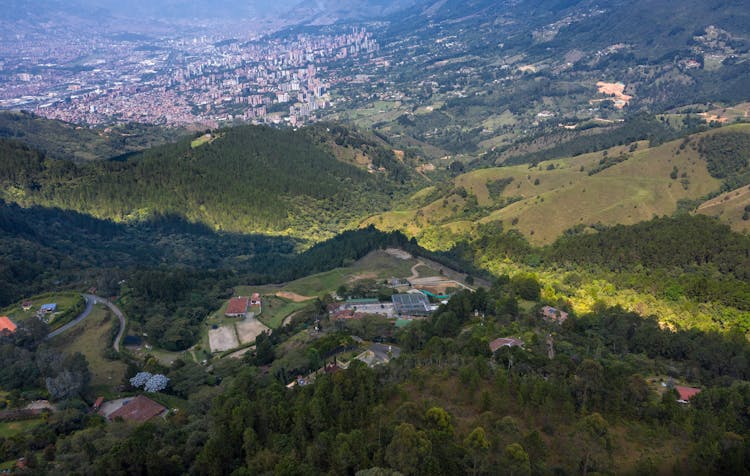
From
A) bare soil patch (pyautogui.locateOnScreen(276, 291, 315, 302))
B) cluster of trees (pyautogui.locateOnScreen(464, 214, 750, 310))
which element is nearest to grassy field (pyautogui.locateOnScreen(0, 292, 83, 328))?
bare soil patch (pyautogui.locateOnScreen(276, 291, 315, 302))

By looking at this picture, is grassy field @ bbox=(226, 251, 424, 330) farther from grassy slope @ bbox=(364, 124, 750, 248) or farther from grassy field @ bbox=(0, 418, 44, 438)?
grassy field @ bbox=(0, 418, 44, 438)

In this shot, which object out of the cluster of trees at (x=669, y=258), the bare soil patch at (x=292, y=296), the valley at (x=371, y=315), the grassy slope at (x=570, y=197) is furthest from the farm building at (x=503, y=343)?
the grassy slope at (x=570, y=197)

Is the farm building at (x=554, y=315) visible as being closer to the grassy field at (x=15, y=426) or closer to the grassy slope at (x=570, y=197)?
the grassy slope at (x=570, y=197)

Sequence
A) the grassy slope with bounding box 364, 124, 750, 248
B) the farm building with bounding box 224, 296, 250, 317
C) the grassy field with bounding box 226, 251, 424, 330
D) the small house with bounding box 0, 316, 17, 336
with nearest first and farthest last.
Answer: the small house with bounding box 0, 316, 17, 336, the farm building with bounding box 224, 296, 250, 317, the grassy field with bounding box 226, 251, 424, 330, the grassy slope with bounding box 364, 124, 750, 248

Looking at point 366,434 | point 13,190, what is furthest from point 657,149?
point 13,190

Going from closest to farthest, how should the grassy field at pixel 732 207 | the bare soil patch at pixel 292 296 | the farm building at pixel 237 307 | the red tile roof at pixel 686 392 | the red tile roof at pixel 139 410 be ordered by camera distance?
the red tile roof at pixel 686 392, the red tile roof at pixel 139 410, the farm building at pixel 237 307, the bare soil patch at pixel 292 296, the grassy field at pixel 732 207

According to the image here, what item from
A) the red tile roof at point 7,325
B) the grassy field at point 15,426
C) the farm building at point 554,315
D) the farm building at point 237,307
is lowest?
→ the farm building at point 554,315

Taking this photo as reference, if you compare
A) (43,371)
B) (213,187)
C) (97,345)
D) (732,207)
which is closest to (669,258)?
(732,207)
